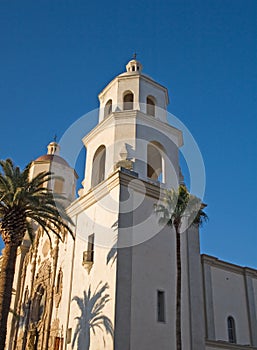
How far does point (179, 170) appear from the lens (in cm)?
2488

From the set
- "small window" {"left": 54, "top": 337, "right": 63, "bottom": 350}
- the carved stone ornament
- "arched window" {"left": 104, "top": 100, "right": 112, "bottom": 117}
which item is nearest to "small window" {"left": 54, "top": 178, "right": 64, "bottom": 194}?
"arched window" {"left": 104, "top": 100, "right": 112, "bottom": 117}

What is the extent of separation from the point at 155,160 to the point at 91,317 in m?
9.59

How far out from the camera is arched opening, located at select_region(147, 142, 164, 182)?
24531mm

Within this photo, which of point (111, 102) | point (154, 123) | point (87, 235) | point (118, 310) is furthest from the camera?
point (111, 102)

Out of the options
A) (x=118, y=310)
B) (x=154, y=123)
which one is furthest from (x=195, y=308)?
(x=154, y=123)

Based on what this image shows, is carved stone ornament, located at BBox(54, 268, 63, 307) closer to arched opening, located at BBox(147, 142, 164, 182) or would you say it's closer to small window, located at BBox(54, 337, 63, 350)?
small window, located at BBox(54, 337, 63, 350)

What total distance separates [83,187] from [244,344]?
43.6 feet

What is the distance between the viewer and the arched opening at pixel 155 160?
24.5m

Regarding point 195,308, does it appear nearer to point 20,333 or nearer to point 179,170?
point 179,170

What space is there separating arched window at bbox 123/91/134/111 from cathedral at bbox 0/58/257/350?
66 millimetres

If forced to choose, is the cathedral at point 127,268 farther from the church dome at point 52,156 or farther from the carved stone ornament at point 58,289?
the church dome at point 52,156

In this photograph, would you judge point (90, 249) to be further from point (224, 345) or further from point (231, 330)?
point (231, 330)

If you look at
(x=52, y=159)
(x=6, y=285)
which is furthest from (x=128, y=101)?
(x=6, y=285)

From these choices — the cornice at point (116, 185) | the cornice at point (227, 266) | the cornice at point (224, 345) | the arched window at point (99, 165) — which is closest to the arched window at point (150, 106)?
the arched window at point (99, 165)
